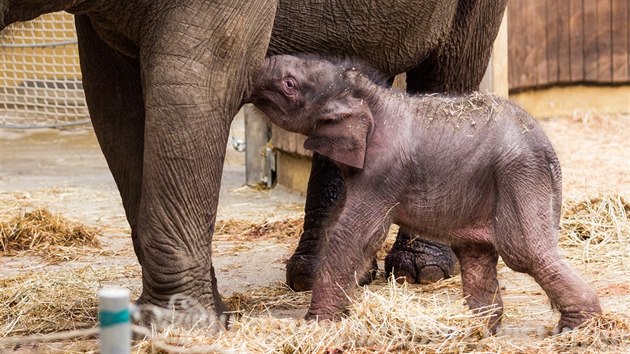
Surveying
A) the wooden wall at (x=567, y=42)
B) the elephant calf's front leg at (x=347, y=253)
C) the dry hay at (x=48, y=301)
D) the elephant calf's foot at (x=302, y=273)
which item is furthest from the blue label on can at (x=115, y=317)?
the wooden wall at (x=567, y=42)

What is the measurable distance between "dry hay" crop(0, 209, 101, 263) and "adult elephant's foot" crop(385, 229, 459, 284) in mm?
2072

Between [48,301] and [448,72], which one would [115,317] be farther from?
[448,72]

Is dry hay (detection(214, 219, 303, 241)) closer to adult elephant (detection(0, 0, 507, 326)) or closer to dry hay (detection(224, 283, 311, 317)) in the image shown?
dry hay (detection(224, 283, 311, 317))

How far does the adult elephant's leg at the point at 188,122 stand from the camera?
486cm

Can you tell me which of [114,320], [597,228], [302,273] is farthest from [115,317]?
[597,228]

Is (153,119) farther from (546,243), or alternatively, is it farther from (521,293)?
(521,293)

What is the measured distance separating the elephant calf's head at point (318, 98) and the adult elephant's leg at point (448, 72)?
146cm

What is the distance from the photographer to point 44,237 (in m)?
7.97

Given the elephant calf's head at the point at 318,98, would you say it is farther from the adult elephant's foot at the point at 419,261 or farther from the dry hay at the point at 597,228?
the dry hay at the point at 597,228

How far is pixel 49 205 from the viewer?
9688mm

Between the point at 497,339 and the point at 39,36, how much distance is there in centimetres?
1023

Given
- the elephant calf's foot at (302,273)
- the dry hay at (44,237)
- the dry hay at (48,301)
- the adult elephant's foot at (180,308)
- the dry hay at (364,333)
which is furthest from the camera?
the dry hay at (44,237)

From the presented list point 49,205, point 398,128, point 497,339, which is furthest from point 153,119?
point 49,205

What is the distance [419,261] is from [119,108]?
1820 mm
